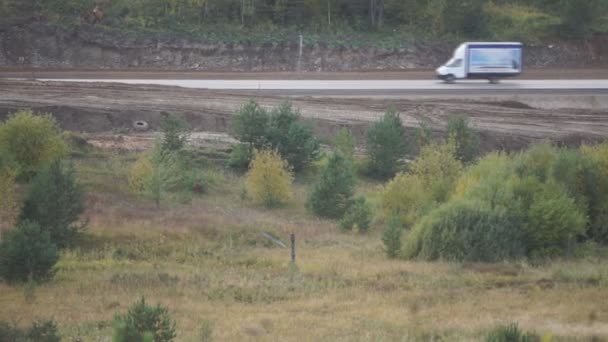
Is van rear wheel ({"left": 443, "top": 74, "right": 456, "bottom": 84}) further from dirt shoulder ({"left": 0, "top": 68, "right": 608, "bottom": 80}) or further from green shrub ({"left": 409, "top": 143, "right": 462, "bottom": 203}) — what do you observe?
green shrub ({"left": 409, "top": 143, "right": 462, "bottom": 203})

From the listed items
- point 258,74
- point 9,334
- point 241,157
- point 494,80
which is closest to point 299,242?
point 241,157

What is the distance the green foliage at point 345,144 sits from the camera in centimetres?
4391

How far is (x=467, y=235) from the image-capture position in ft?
95.3

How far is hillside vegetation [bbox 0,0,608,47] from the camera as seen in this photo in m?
68.1

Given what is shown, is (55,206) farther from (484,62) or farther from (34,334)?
(484,62)

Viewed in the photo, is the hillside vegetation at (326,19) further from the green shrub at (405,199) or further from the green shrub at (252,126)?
the green shrub at (405,199)

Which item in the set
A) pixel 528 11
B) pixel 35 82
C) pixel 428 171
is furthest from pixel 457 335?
pixel 528 11

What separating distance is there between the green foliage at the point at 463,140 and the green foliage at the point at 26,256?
23457 mm

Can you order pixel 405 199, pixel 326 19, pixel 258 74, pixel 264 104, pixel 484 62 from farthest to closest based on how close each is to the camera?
pixel 326 19, pixel 258 74, pixel 484 62, pixel 264 104, pixel 405 199

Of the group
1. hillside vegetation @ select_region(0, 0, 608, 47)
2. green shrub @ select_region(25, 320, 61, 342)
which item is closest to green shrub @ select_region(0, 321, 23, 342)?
green shrub @ select_region(25, 320, 61, 342)

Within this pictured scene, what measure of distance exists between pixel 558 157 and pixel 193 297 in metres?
15.0

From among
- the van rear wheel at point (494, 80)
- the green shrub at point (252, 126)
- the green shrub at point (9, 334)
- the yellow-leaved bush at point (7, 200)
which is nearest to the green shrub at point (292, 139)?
the green shrub at point (252, 126)

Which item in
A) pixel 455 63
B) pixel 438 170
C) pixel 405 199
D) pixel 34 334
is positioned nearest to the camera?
pixel 34 334

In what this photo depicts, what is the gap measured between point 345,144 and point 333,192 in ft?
22.8
